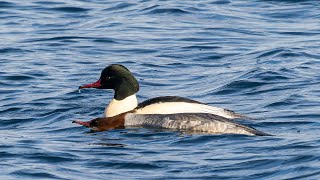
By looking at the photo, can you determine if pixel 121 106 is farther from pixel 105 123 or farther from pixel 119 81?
pixel 105 123

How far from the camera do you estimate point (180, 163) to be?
40.5 feet

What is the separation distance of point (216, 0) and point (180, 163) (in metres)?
14.9

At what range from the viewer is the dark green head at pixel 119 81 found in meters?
15.4

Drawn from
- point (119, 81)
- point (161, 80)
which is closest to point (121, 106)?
point (119, 81)

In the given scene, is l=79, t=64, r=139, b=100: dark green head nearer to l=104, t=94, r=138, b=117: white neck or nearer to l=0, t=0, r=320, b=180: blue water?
l=104, t=94, r=138, b=117: white neck

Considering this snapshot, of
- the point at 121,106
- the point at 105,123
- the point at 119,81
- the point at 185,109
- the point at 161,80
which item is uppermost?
the point at 119,81

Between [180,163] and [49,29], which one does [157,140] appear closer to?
[180,163]

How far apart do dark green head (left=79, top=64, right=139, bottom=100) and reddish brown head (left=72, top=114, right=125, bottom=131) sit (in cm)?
44

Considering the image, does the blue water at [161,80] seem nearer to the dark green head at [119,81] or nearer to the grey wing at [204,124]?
the grey wing at [204,124]

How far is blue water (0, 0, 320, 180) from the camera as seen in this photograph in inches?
488

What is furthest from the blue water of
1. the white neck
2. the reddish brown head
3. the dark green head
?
the dark green head

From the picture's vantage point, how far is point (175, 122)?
48.5 ft

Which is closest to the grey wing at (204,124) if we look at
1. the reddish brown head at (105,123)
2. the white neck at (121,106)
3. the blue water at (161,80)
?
the blue water at (161,80)

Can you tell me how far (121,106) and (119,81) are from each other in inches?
13.9
